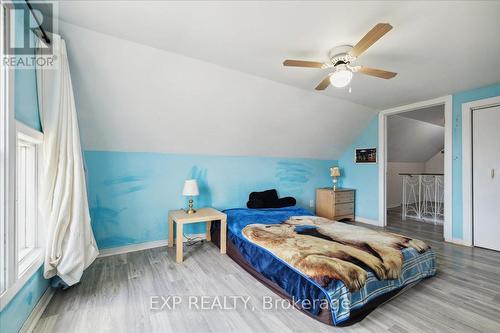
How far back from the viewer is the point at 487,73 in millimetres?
2672

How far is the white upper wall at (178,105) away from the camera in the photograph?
219cm

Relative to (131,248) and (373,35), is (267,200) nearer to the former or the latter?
(131,248)

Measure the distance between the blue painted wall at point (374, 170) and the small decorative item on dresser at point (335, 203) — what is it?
23 centimetres

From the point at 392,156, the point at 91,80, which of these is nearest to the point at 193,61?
the point at 91,80

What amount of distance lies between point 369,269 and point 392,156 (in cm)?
525

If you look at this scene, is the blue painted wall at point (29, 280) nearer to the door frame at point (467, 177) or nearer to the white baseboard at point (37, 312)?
the white baseboard at point (37, 312)

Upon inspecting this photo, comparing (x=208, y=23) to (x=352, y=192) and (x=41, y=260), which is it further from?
(x=352, y=192)

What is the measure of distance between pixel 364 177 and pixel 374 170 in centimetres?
27

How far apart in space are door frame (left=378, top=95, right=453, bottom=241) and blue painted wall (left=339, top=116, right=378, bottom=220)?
109mm

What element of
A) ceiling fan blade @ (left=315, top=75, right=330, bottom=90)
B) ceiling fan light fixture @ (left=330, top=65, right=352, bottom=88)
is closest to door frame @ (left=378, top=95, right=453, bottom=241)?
ceiling fan blade @ (left=315, top=75, right=330, bottom=90)

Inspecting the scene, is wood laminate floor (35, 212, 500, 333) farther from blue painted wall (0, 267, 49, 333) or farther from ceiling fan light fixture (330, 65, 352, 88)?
ceiling fan light fixture (330, 65, 352, 88)

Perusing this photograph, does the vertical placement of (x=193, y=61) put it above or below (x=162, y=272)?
above

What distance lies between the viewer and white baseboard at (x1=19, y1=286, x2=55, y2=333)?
57.9 inches

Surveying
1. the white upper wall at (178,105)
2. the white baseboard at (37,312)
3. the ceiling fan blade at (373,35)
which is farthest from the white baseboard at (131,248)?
the ceiling fan blade at (373,35)
